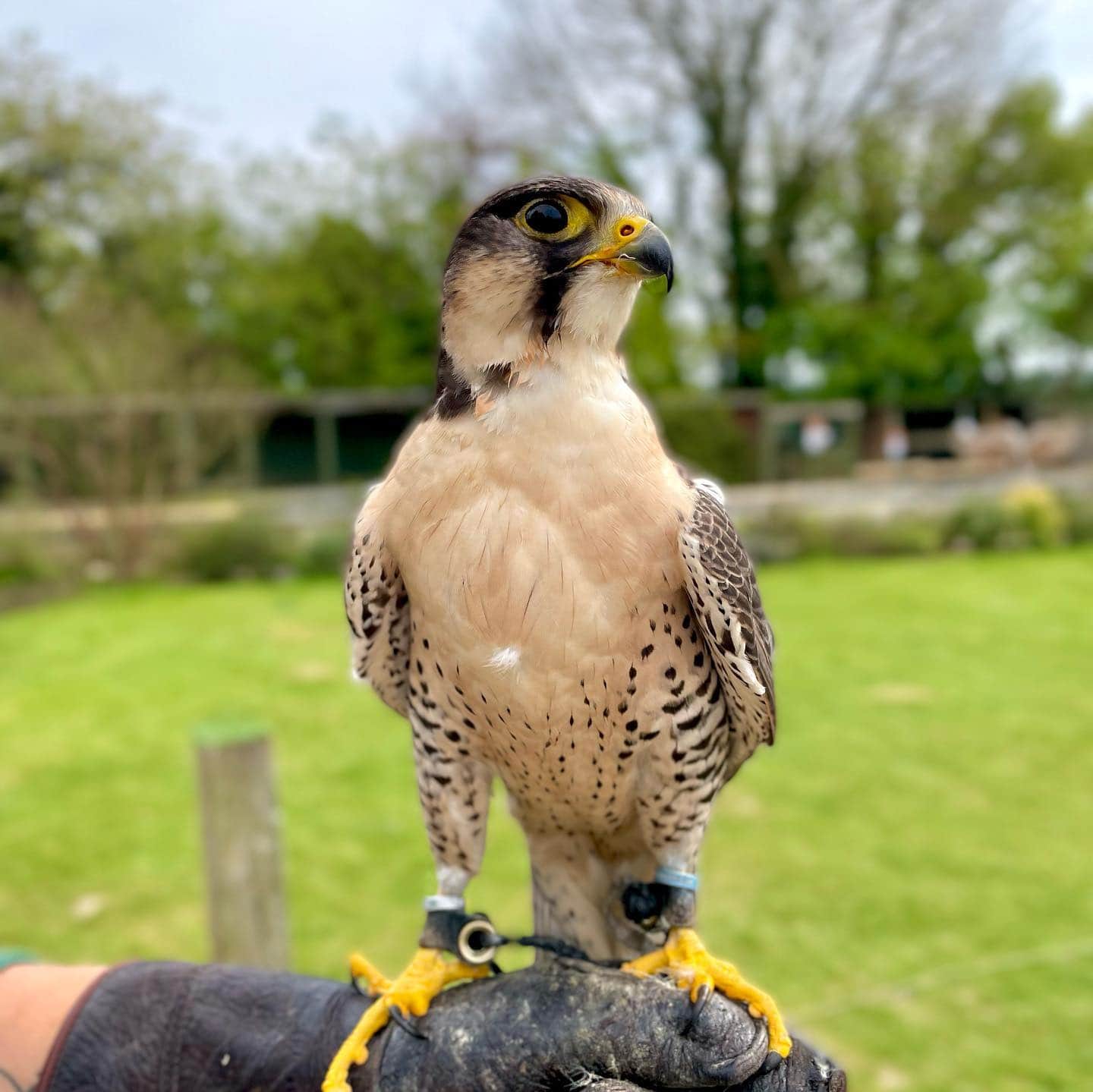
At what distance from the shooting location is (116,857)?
16.6 feet

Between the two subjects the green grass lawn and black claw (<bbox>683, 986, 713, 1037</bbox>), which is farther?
the green grass lawn

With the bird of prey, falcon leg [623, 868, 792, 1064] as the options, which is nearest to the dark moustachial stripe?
the bird of prey

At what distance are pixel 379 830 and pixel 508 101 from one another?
17.4 m

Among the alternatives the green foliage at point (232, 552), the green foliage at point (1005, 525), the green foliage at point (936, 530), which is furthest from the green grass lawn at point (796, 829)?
the green foliage at point (1005, 525)

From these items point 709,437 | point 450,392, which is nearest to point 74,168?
point 709,437

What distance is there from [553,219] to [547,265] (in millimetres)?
77

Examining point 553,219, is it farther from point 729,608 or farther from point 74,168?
point 74,168

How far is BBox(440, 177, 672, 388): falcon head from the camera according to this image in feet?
4.52

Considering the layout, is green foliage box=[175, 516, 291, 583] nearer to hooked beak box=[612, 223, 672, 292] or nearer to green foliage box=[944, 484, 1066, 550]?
green foliage box=[944, 484, 1066, 550]

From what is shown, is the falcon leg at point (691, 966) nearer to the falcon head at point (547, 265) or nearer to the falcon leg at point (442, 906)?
the falcon leg at point (442, 906)

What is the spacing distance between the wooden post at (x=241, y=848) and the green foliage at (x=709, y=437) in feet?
43.8

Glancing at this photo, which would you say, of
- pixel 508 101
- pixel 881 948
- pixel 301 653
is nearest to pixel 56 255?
pixel 508 101

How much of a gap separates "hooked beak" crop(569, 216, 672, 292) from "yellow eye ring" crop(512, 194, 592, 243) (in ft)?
0.15

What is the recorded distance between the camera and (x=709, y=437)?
16234 millimetres
